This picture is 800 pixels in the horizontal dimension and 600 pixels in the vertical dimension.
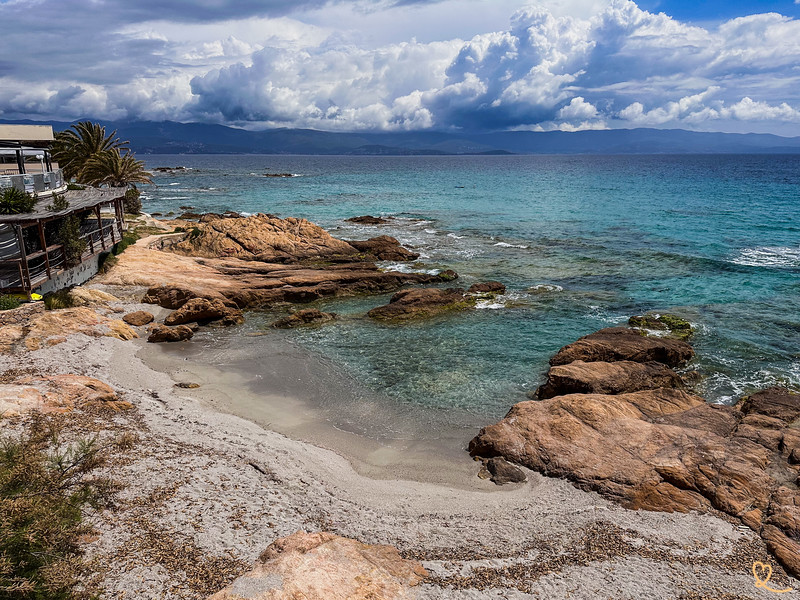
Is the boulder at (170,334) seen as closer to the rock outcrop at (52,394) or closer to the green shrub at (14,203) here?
the rock outcrop at (52,394)

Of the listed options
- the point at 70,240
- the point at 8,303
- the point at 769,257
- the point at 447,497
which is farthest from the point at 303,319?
the point at 769,257

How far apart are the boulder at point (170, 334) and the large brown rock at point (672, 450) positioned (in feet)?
50.1

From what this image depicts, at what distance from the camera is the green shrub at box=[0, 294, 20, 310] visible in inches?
931

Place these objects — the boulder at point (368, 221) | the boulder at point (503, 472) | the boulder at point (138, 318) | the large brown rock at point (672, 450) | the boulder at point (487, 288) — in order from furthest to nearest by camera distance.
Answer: the boulder at point (368, 221), the boulder at point (487, 288), the boulder at point (138, 318), the boulder at point (503, 472), the large brown rock at point (672, 450)

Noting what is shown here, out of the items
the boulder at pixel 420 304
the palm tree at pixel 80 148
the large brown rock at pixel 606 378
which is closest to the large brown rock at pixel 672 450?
the large brown rock at pixel 606 378

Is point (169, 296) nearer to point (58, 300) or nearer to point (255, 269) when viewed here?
point (58, 300)

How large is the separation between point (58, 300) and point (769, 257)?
167 feet

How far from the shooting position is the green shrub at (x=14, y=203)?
2545cm

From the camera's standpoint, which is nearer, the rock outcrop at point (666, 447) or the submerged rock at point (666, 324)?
the rock outcrop at point (666, 447)

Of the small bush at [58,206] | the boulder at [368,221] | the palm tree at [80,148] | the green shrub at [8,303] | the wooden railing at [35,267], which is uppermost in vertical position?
the palm tree at [80,148]

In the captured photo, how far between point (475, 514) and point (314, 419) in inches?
283

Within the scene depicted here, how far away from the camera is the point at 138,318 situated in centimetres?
2597

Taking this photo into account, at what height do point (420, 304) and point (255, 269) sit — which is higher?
point (255, 269)

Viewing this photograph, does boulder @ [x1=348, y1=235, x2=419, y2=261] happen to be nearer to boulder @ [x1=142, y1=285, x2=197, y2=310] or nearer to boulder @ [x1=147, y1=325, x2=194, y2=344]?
boulder @ [x1=142, y1=285, x2=197, y2=310]
